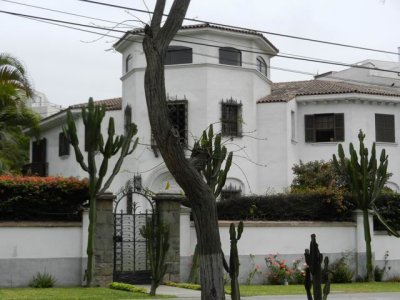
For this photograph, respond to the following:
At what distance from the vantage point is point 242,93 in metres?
31.5

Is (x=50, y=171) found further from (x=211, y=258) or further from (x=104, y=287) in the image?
(x=211, y=258)

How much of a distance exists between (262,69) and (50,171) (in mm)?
12810

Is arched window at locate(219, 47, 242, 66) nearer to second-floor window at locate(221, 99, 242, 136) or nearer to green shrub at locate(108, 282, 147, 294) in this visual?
second-floor window at locate(221, 99, 242, 136)

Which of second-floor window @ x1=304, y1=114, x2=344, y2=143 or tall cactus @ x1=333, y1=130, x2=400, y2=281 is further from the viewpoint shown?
second-floor window @ x1=304, y1=114, x2=344, y2=143

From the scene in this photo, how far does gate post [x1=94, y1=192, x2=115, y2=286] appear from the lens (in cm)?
1927

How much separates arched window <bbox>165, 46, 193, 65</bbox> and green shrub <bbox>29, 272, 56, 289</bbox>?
14.3m

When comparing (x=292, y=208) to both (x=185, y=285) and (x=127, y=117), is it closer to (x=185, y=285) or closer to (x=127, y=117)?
(x=185, y=285)

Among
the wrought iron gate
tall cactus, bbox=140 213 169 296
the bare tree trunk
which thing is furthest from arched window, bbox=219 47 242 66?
the bare tree trunk

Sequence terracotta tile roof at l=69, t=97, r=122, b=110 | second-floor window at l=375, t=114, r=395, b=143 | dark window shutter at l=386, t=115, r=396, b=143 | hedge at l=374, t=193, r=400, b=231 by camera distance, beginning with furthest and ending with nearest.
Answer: dark window shutter at l=386, t=115, r=396, b=143
second-floor window at l=375, t=114, r=395, b=143
terracotta tile roof at l=69, t=97, r=122, b=110
hedge at l=374, t=193, r=400, b=231

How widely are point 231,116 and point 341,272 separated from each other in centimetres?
1091

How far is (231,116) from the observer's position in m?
31.3

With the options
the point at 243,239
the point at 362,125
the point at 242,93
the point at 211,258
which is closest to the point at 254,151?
the point at 242,93

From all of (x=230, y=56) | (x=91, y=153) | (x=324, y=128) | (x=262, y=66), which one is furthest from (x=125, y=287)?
(x=324, y=128)

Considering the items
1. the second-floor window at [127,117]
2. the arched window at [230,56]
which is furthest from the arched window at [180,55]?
the second-floor window at [127,117]
